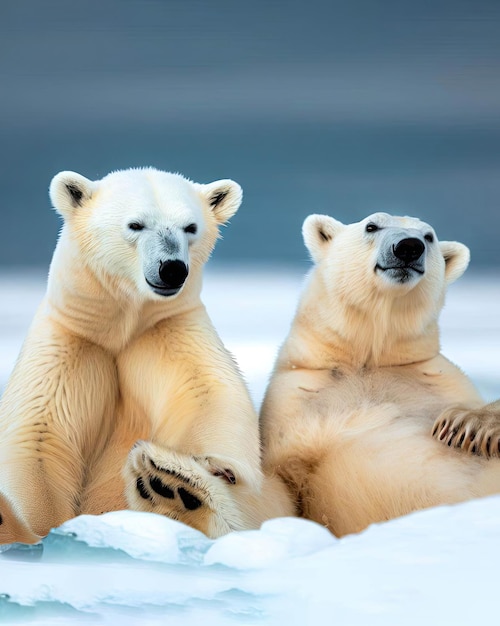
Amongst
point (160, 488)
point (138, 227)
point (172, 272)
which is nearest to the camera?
point (160, 488)

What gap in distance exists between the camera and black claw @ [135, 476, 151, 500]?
2838mm

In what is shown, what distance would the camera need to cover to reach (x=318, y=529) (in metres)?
2.76

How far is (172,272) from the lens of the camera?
309 centimetres

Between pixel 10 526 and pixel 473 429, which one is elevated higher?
pixel 473 429

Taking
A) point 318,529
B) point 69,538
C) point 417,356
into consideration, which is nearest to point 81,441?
point 69,538

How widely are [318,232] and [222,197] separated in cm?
51

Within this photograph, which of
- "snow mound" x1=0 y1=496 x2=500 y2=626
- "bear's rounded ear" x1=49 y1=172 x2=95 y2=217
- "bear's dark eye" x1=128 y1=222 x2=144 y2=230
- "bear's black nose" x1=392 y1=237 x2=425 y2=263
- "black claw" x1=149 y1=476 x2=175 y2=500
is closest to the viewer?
"snow mound" x1=0 y1=496 x2=500 y2=626

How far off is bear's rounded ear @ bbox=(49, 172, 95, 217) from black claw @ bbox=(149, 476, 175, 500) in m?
1.00

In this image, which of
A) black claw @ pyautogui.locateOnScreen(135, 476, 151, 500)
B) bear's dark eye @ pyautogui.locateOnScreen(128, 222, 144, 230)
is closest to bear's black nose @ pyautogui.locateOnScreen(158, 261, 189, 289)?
bear's dark eye @ pyautogui.locateOnScreen(128, 222, 144, 230)

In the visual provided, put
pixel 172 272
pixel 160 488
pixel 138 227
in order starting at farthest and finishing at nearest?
pixel 138 227 → pixel 172 272 → pixel 160 488

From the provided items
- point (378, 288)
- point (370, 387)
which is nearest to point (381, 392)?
point (370, 387)

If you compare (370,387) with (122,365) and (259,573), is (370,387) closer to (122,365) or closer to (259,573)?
(122,365)

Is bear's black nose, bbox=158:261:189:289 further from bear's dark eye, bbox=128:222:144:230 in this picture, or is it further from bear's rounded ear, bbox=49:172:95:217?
bear's rounded ear, bbox=49:172:95:217

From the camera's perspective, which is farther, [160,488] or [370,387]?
[370,387]
